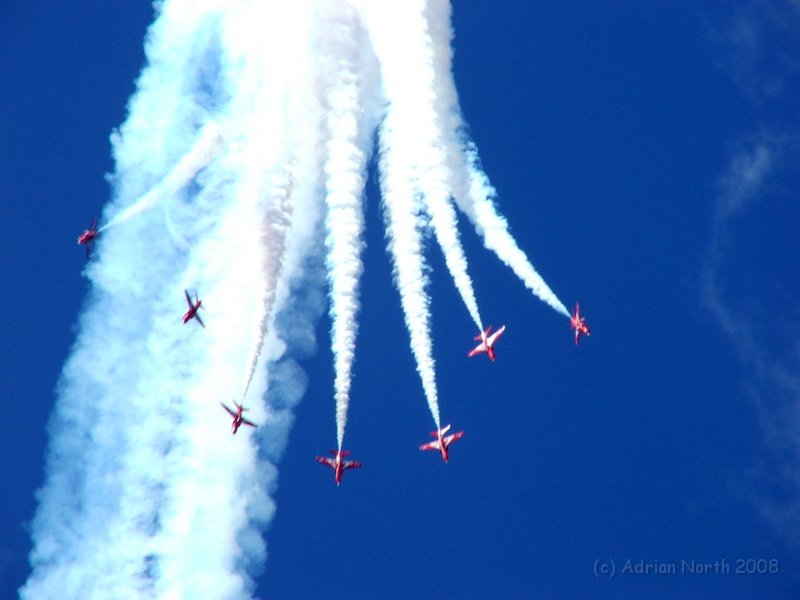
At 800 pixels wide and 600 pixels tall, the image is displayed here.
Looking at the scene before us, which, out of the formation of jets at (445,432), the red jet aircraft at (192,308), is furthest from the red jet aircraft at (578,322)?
the red jet aircraft at (192,308)

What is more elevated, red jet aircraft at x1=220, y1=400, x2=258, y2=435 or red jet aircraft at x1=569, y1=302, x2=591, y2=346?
red jet aircraft at x1=569, y1=302, x2=591, y2=346

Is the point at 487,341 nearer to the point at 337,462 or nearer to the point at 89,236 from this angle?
the point at 337,462

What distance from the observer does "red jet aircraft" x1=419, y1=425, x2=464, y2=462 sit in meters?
39.1

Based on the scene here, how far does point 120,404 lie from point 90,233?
6.97 meters

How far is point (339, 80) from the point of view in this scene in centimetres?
3181

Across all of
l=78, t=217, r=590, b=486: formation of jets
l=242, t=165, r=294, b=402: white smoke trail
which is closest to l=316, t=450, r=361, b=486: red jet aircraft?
l=78, t=217, r=590, b=486: formation of jets

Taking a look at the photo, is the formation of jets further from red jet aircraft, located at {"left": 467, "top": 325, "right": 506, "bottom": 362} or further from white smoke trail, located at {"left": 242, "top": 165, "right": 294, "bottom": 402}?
white smoke trail, located at {"left": 242, "top": 165, "right": 294, "bottom": 402}

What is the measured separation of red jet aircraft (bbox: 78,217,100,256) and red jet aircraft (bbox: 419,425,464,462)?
1636cm

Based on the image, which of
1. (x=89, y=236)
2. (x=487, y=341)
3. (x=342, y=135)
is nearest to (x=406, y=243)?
(x=342, y=135)

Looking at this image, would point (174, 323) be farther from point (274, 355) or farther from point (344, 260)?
point (344, 260)

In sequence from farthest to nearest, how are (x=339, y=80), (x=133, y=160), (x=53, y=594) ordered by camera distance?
(x=53, y=594) < (x=133, y=160) < (x=339, y=80)

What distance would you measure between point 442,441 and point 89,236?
1708 centimetres

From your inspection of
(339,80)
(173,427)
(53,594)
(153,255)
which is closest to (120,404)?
(173,427)

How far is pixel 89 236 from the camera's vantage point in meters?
35.9
